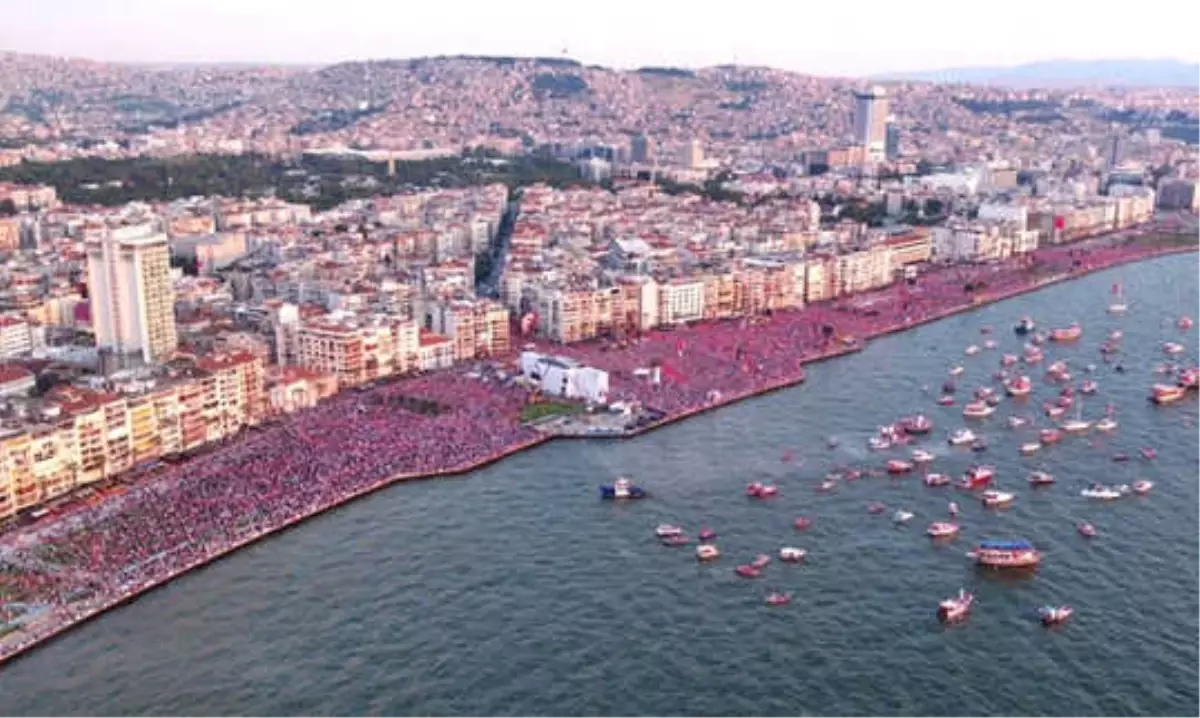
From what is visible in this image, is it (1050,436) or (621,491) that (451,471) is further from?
(1050,436)

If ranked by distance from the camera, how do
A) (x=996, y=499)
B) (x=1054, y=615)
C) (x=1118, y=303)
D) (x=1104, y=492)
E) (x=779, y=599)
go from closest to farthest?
(x=1054, y=615) → (x=779, y=599) → (x=996, y=499) → (x=1104, y=492) → (x=1118, y=303)

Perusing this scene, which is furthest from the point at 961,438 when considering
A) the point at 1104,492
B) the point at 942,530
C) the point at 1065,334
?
the point at 1065,334

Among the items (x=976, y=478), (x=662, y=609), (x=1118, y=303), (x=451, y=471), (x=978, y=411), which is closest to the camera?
(x=662, y=609)

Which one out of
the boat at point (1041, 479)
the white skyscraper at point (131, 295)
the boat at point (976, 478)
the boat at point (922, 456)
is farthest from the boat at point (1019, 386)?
the white skyscraper at point (131, 295)

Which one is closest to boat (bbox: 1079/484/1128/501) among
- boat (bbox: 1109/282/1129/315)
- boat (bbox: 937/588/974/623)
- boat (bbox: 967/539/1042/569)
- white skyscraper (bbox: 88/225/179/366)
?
boat (bbox: 967/539/1042/569)

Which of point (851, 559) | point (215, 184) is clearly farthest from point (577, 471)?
point (215, 184)

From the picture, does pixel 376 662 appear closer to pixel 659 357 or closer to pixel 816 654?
pixel 816 654
